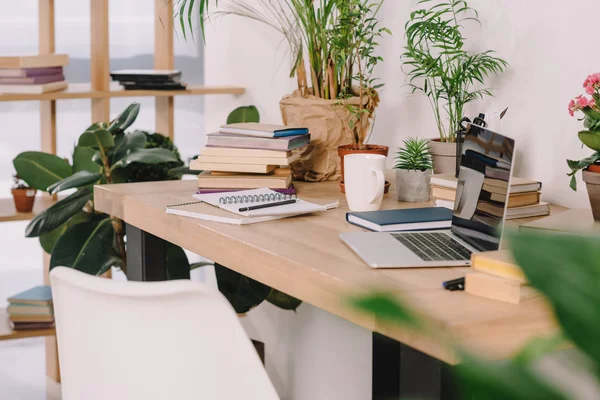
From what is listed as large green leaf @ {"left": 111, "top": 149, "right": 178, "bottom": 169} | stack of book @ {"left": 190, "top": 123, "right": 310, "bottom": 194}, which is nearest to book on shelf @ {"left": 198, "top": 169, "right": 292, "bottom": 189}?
stack of book @ {"left": 190, "top": 123, "right": 310, "bottom": 194}

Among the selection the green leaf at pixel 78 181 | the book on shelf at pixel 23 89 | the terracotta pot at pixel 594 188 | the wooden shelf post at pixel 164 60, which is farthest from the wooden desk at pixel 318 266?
the wooden shelf post at pixel 164 60

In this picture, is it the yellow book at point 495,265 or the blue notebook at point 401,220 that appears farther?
the blue notebook at point 401,220

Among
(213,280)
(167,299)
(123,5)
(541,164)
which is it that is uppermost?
(123,5)

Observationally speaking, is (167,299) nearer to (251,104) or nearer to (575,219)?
(575,219)

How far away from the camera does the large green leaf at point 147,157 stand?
8.13ft

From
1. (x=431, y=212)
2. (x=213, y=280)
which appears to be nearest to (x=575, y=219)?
(x=431, y=212)

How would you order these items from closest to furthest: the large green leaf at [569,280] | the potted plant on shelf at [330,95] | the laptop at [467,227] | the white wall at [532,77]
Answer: the large green leaf at [569,280] → the laptop at [467,227] → the white wall at [532,77] → the potted plant on shelf at [330,95]

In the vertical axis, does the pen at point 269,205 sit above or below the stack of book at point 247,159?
below

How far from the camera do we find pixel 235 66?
10.6 ft

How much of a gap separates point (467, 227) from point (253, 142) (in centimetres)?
66

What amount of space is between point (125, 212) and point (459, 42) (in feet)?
2.89

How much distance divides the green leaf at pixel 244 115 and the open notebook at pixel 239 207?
1059 mm

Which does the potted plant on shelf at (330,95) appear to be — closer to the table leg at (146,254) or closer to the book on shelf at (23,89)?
the table leg at (146,254)

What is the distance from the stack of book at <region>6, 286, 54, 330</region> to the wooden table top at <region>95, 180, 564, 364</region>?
44.5 inches
